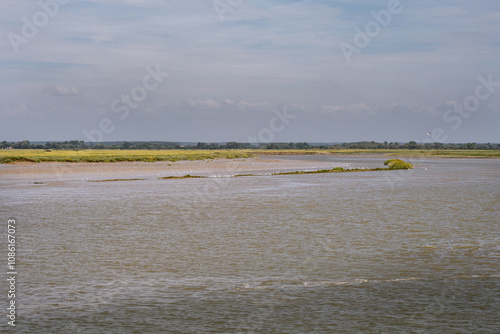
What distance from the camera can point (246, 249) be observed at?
17.5 metres

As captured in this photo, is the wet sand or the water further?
the wet sand

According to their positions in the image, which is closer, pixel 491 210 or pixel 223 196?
pixel 491 210

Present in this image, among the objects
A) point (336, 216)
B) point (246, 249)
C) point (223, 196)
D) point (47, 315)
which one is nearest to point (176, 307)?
point (47, 315)

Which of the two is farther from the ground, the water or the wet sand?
the wet sand

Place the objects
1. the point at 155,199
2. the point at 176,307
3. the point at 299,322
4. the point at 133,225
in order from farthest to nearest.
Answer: the point at 155,199
the point at 133,225
the point at 176,307
the point at 299,322

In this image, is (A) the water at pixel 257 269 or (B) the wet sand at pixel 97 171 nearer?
(A) the water at pixel 257 269

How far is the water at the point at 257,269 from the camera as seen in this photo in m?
10.5

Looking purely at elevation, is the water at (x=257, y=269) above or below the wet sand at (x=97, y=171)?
below

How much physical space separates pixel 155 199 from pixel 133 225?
11506mm

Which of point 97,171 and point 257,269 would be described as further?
point 97,171

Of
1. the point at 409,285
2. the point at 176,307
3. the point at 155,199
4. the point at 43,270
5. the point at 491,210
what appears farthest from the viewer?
the point at 155,199

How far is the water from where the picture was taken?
1048 cm

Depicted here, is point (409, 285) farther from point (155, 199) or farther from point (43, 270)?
point (155, 199)

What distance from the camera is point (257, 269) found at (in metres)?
14.7
